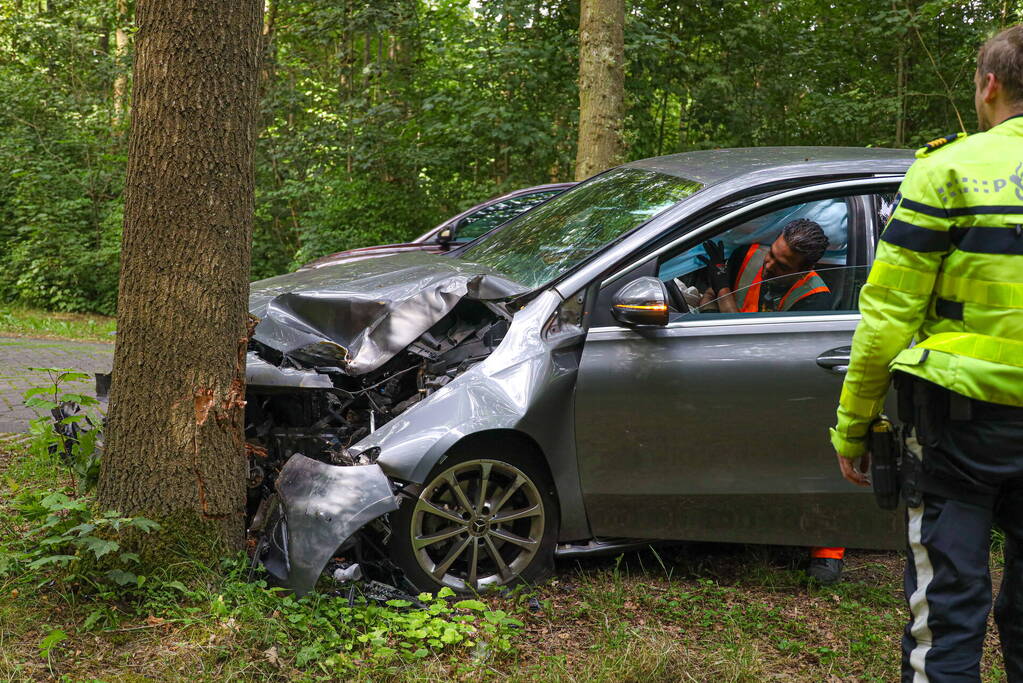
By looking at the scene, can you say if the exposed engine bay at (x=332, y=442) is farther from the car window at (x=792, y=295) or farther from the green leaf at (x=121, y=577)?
the car window at (x=792, y=295)

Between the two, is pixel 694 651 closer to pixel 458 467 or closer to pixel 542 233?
pixel 458 467

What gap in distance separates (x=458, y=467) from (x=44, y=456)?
218cm

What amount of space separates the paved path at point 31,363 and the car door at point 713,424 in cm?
378

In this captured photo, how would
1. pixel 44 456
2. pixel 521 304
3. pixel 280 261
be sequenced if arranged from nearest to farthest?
1. pixel 521 304
2. pixel 44 456
3. pixel 280 261

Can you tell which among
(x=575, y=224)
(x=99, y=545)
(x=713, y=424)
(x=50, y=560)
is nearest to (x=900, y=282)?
(x=713, y=424)

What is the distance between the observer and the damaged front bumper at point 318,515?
11.0ft

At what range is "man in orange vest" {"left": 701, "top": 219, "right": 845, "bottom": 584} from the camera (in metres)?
3.87

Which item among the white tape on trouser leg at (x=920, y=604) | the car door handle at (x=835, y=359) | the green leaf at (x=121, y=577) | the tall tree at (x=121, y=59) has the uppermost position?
the tall tree at (x=121, y=59)

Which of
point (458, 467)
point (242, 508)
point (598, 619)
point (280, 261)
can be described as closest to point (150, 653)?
point (242, 508)

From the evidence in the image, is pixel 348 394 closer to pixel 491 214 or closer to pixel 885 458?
pixel 885 458

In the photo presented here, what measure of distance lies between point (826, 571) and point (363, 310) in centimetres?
228

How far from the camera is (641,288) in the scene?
A: 141 inches

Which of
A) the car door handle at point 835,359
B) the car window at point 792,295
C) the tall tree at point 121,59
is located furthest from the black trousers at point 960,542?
the tall tree at point 121,59

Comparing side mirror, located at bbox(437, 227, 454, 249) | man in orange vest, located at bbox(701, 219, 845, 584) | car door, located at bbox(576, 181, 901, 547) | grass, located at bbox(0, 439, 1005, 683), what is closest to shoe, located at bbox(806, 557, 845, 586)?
man in orange vest, located at bbox(701, 219, 845, 584)
